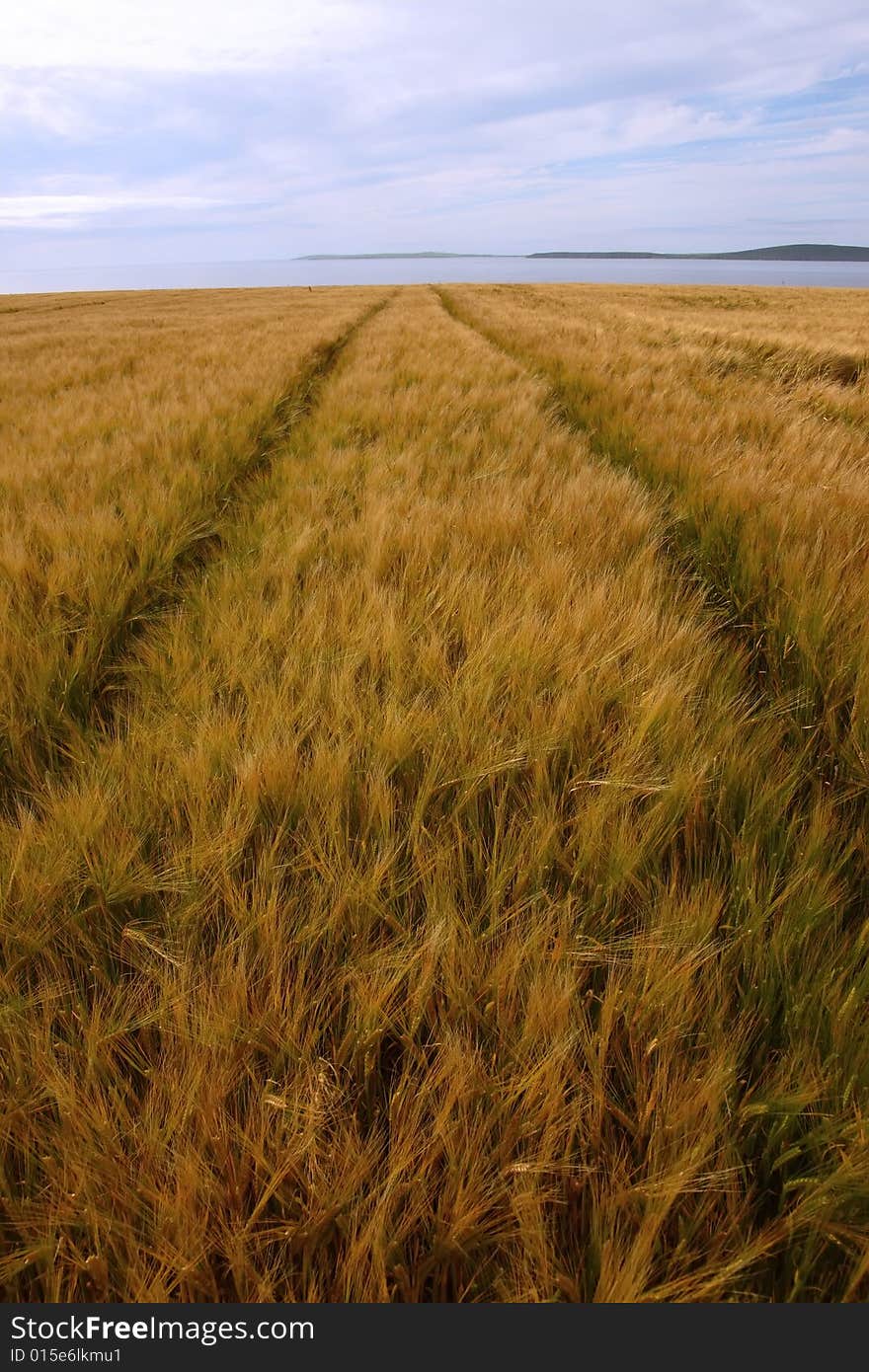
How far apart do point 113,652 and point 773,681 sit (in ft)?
5.78

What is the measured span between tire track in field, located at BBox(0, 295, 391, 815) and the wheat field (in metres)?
0.01

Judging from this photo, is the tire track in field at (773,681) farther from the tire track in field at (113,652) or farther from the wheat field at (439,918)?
the tire track in field at (113,652)

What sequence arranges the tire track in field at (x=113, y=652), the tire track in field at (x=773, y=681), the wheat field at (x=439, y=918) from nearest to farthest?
the wheat field at (x=439, y=918), the tire track in field at (x=773, y=681), the tire track in field at (x=113, y=652)

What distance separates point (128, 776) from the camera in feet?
3.65

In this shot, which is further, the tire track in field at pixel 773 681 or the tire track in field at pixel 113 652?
the tire track in field at pixel 113 652

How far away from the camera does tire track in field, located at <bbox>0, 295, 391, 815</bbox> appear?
1247mm

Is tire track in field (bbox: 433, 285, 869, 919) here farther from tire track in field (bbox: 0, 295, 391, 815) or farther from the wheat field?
tire track in field (bbox: 0, 295, 391, 815)

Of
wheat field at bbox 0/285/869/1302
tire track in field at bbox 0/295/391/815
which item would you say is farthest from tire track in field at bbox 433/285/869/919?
tire track in field at bbox 0/295/391/815

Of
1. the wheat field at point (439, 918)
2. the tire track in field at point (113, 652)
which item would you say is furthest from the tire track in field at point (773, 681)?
the tire track in field at point (113, 652)

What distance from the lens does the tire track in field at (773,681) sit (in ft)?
3.25

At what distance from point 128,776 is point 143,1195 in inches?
26.8

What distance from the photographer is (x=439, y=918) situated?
0.82 m

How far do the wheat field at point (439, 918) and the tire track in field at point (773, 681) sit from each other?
0.04 feet

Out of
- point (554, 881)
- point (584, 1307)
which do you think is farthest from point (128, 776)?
point (584, 1307)
